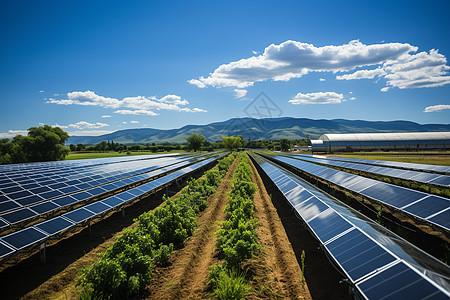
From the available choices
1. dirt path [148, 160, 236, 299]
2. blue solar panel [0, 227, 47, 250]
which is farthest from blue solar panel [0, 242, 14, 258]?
dirt path [148, 160, 236, 299]

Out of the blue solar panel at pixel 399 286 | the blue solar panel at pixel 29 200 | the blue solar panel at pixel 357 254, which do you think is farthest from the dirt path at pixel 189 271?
the blue solar panel at pixel 29 200

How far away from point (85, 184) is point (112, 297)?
13184mm

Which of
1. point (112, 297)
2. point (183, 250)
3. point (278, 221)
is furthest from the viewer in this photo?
point (278, 221)

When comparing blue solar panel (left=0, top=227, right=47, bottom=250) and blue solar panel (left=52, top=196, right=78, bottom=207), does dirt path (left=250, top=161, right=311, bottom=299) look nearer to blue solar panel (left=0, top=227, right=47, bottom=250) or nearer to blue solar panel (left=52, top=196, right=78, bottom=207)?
blue solar panel (left=0, top=227, right=47, bottom=250)

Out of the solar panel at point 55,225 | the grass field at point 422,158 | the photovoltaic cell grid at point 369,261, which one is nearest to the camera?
the photovoltaic cell grid at point 369,261

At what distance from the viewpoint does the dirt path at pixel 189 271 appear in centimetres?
678

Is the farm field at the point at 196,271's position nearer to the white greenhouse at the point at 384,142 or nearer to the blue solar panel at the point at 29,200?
the blue solar panel at the point at 29,200

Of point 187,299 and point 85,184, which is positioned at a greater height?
point 85,184

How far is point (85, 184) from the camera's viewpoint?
1692cm

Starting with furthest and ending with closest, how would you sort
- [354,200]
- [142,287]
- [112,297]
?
[354,200] → [142,287] → [112,297]

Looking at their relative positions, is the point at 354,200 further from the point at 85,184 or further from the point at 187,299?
the point at 85,184

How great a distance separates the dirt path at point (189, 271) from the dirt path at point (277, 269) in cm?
186

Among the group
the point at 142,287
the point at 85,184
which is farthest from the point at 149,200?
the point at 142,287

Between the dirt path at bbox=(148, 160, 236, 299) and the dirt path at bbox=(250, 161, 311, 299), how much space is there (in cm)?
186
